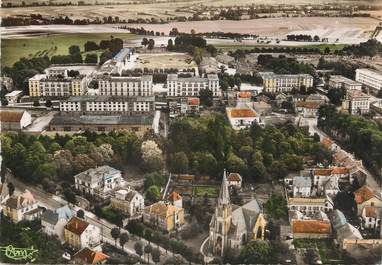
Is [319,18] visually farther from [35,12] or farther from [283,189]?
[35,12]

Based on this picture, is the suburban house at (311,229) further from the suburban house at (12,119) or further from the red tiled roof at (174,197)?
the suburban house at (12,119)

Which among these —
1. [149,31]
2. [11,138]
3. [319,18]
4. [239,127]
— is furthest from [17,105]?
[319,18]

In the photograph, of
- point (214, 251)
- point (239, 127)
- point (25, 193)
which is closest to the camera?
point (214, 251)

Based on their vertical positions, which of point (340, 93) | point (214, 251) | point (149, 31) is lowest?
point (214, 251)

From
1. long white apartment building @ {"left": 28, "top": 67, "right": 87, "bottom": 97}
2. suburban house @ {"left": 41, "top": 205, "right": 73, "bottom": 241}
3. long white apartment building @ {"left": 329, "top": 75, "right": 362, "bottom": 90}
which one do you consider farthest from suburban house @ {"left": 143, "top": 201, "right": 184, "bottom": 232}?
long white apartment building @ {"left": 329, "top": 75, "right": 362, "bottom": 90}

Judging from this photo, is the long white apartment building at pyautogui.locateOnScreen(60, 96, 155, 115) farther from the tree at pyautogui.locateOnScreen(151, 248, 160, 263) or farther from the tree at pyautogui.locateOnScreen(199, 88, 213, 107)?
the tree at pyautogui.locateOnScreen(151, 248, 160, 263)

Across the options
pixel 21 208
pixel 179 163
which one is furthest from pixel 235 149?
pixel 21 208

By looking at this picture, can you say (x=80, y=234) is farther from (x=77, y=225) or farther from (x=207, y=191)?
(x=207, y=191)
